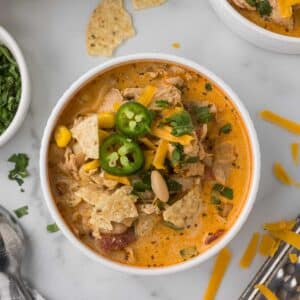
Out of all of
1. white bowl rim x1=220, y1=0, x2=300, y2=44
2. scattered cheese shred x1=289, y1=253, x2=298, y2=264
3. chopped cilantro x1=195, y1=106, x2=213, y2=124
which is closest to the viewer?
chopped cilantro x1=195, y1=106, x2=213, y2=124

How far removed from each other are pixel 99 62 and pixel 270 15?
21.5 inches

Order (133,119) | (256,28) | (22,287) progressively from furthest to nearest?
(22,287), (256,28), (133,119)

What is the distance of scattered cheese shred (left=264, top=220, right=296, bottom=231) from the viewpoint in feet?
8.00

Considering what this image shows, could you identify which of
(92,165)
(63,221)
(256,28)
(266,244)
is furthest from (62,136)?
(266,244)

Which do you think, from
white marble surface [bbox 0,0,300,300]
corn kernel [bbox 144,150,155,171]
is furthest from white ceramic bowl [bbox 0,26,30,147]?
corn kernel [bbox 144,150,155,171]

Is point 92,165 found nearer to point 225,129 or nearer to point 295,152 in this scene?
point 225,129

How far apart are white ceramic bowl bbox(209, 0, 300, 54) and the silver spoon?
0.91 meters

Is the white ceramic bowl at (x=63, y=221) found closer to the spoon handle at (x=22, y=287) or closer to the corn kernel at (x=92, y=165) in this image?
the corn kernel at (x=92, y=165)

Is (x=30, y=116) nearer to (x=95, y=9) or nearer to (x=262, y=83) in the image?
(x=95, y=9)

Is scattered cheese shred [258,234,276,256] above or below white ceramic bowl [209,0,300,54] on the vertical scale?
below

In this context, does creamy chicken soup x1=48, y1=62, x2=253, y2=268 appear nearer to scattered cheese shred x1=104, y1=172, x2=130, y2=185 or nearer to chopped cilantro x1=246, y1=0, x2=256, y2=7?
scattered cheese shred x1=104, y1=172, x2=130, y2=185

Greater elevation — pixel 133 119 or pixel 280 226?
pixel 133 119

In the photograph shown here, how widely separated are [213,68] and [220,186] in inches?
17.7

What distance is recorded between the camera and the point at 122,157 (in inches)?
82.3
